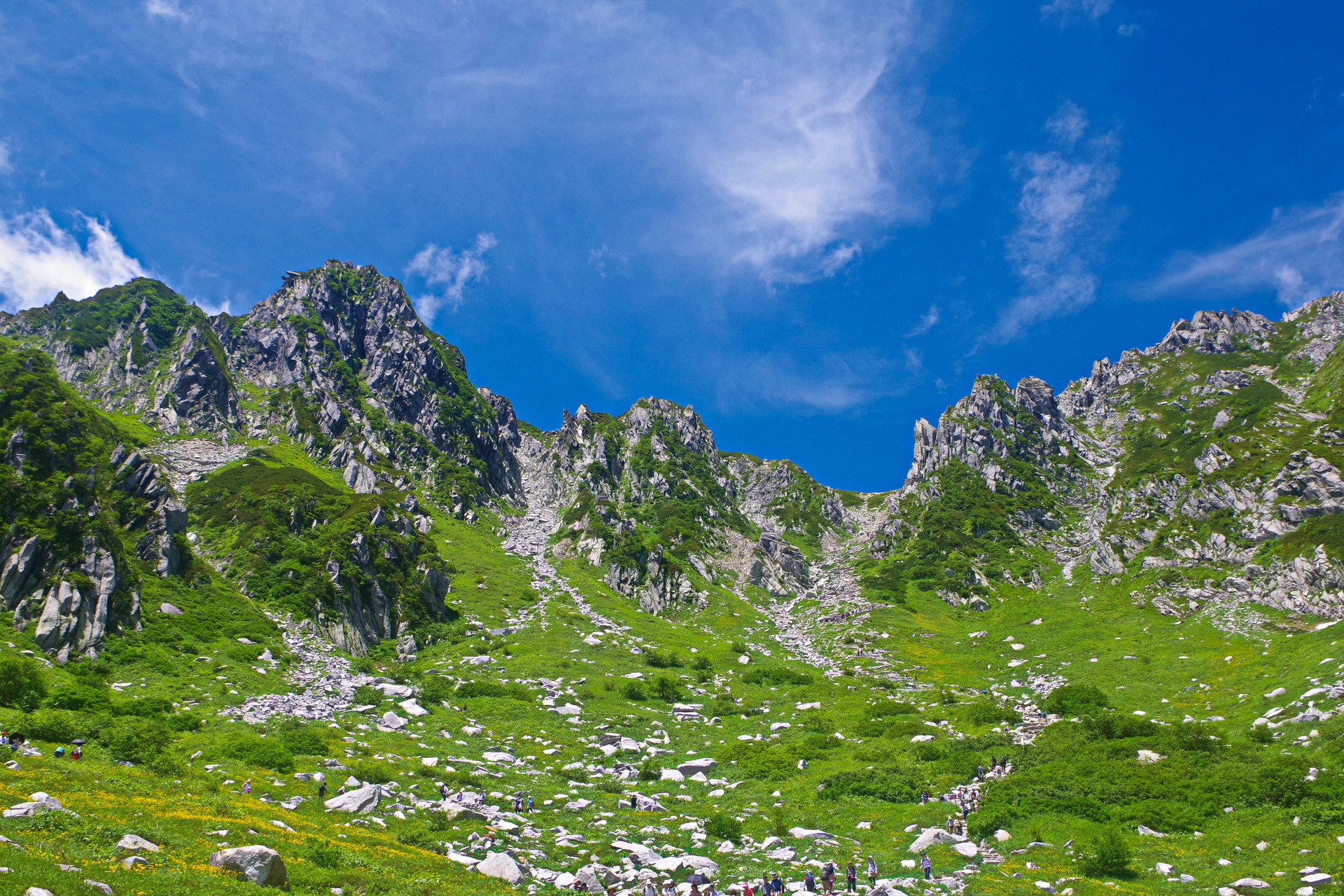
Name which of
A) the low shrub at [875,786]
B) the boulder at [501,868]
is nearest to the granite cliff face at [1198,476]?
the low shrub at [875,786]

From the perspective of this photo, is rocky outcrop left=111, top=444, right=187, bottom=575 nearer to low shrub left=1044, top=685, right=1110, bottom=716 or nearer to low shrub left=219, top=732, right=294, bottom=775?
low shrub left=219, top=732, right=294, bottom=775

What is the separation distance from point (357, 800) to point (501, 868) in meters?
8.35

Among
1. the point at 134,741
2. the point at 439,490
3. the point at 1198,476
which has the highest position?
the point at 1198,476

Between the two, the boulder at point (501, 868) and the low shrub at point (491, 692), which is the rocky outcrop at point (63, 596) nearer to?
the low shrub at point (491, 692)

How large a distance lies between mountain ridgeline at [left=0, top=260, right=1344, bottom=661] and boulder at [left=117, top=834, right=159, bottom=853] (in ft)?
106

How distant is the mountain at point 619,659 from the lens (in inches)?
866

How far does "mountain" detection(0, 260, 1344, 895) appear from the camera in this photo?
2200 centimetres

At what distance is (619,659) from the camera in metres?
66.4

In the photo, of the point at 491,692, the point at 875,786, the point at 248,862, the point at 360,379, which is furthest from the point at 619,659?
the point at 360,379

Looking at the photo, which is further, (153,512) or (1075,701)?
(153,512)

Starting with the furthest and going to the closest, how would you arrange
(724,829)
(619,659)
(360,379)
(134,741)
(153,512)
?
(360,379)
(619,659)
(153,512)
(724,829)
(134,741)

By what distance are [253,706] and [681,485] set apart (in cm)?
14575

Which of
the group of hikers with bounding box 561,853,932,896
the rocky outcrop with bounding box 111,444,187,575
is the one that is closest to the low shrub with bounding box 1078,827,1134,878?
the group of hikers with bounding box 561,853,932,896

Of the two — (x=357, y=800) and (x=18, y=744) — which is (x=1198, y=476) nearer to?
(x=357, y=800)
